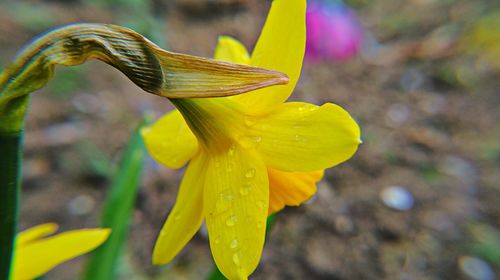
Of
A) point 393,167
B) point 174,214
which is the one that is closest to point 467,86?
point 393,167

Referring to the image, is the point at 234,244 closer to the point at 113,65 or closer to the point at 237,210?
the point at 237,210

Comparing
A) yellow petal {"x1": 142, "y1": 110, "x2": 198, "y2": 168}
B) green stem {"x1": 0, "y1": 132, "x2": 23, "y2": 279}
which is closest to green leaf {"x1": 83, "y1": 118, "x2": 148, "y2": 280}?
yellow petal {"x1": 142, "y1": 110, "x2": 198, "y2": 168}

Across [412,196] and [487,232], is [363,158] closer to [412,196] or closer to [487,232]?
[412,196]

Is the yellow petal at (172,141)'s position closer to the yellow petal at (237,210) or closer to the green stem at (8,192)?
the yellow petal at (237,210)

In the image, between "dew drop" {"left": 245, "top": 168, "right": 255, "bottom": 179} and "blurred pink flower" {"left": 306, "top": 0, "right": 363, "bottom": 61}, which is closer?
"dew drop" {"left": 245, "top": 168, "right": 255, "bottom": 179}

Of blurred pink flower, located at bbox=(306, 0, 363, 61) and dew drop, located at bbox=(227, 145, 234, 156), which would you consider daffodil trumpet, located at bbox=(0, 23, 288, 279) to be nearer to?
dew drop, located at bbox=(227, 145, 234, 156)
